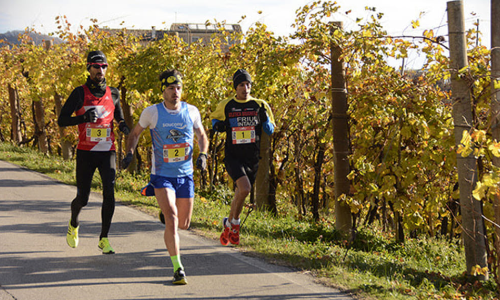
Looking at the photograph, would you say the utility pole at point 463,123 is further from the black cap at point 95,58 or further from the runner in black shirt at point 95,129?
the black cap at point 95,58

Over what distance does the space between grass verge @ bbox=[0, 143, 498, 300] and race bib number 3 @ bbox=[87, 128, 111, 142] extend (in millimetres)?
2096

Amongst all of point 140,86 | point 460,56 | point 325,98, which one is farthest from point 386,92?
point 140,86

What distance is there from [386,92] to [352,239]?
216 centimetres

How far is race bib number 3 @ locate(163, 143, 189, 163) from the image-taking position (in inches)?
204

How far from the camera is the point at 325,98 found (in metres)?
8.27

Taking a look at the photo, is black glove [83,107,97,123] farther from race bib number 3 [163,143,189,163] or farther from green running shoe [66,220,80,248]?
green running shoe [66,220,80,248]

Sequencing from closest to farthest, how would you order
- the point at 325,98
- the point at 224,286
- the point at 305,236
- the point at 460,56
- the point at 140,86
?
the point at 224,286
the point at 460,56
the point at 305,236
the point at 325,98
the point at 140,86

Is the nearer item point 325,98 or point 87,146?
point 87,146

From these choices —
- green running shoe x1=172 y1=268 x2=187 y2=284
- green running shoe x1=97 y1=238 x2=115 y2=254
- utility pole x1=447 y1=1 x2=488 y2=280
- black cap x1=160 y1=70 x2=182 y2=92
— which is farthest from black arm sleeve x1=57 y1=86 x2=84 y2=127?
utility pole x1=447 y1=1 x2=488 y2=280

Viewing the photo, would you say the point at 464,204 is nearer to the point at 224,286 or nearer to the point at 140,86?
the point at 224,286

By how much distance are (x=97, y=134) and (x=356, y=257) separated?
10.8 ft

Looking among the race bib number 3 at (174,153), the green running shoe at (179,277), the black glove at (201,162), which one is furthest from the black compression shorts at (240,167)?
the green running shoe at (179,277)

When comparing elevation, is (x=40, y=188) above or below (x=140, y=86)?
below

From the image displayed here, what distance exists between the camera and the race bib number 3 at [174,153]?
5.18 metres
